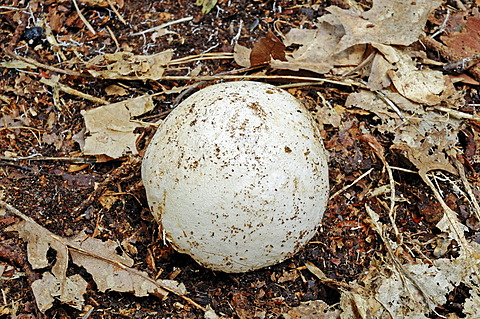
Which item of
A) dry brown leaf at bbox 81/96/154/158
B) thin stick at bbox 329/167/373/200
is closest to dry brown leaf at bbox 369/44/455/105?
thin stick at bbox 329/167/373/200

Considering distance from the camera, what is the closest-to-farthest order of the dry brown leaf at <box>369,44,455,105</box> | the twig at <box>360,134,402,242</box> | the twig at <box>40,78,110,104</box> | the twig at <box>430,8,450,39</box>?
the twig at <box>360,134,402,242</box> → the dry brown leaf at <box>369,44,455,105</box> → the twig at <box>40,78,110,104</box> → the twig at <box>430,8,450,39</box>

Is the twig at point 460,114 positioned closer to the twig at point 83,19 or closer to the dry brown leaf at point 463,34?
the dry brown leaf at point 463,34

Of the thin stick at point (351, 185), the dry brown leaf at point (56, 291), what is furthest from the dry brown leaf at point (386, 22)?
the dry brown leaf at point (56, 291)

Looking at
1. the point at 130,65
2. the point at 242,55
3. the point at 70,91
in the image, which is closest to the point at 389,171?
the point at 242,55

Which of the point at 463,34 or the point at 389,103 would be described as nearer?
the point at 389,103

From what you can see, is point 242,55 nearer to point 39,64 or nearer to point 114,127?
point 114,127

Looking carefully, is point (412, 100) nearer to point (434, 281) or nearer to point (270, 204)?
point (434, 281)

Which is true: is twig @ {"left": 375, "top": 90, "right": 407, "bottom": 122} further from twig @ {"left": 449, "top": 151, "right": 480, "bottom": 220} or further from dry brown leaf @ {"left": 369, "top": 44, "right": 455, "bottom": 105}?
twig @ {"left": 449, "top": 151, "right": 480, "bottom": 220}
